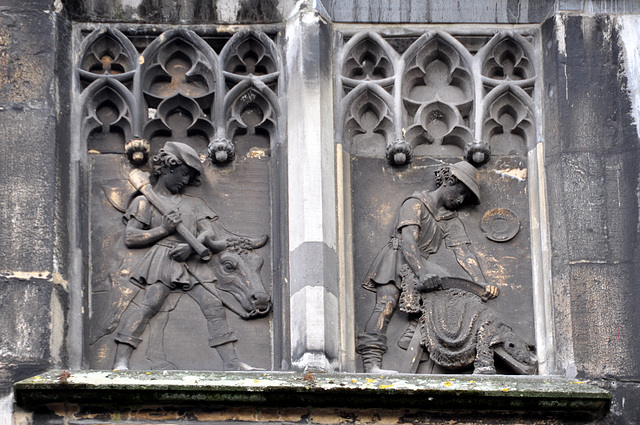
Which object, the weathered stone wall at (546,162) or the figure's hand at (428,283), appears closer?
the weathered stone wall at (546,162)

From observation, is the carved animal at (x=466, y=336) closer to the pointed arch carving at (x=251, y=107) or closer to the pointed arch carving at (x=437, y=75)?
the pointed arch carving at (x=437, y=75)

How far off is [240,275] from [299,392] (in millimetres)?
A: 1374

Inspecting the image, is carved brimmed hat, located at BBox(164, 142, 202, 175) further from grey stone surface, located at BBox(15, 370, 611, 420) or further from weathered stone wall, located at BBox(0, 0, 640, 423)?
grey stone surface, located at BBox(15, 370, 611, 420)

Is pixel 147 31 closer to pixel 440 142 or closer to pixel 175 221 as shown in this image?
pixel 175 221

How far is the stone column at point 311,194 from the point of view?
11156 millimetres

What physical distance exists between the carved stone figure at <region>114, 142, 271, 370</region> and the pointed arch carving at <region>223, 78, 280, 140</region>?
406 millimetres

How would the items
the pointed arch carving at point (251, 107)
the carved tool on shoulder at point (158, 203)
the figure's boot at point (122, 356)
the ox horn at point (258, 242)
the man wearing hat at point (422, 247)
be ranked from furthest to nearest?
the pointed arch carving at point (251, 107) < the ox horn at point (258, 242) < the carved tool on shoulder at point (158, 203) < the man wearing hat at point (422, 247) < the figure's boot at point (122, 356)

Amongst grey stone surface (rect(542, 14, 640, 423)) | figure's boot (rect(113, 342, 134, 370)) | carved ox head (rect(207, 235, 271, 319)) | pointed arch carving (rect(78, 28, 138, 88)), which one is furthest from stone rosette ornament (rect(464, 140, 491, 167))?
figure's boot (rect(113, 342, 134, 370))

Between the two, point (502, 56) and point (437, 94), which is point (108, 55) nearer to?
point (437, 94)

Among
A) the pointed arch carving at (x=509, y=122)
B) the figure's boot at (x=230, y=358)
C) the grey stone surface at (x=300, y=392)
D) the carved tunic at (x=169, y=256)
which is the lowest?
the grey stone surface at (x=300, y=392)

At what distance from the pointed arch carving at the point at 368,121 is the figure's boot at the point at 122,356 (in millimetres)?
2175

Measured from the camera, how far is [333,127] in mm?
11938

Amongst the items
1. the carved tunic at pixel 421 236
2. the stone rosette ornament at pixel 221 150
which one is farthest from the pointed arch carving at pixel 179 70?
the carved tunic at pixel 421 236

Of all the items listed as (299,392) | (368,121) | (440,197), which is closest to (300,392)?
(299,392)
